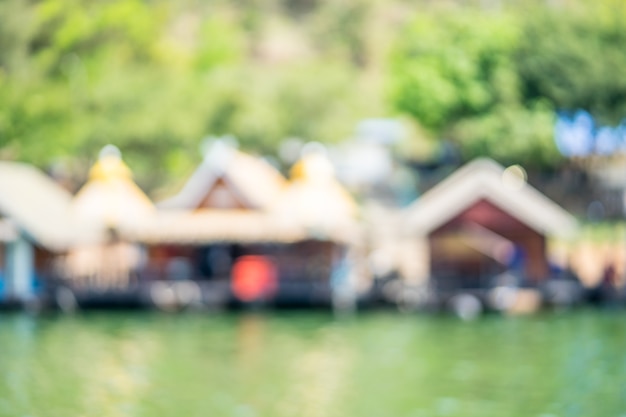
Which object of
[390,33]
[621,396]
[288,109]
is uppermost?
[390,33]

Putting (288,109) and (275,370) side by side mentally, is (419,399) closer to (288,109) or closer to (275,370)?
(275,370)

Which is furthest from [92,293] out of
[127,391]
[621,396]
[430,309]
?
[621,396]

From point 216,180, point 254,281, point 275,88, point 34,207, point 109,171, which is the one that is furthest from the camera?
point 275,88

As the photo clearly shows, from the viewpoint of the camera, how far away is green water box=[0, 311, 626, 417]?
20844 mm

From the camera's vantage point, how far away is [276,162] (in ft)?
214

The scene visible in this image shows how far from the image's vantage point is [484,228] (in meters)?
43.8

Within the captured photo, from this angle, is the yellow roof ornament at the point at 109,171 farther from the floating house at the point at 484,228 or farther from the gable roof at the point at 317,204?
the floating house at the point at 484,228

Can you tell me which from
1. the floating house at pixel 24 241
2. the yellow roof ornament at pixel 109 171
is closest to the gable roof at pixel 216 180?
the yellow roof ornament at pixel 109 171

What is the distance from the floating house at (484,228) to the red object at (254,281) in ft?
14.5

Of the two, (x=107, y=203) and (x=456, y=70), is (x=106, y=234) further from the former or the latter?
(x=456, y=70)

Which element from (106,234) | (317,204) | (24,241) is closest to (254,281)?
(317,204)

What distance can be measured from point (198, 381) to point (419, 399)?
3.91m

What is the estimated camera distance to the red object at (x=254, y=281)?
4181cm

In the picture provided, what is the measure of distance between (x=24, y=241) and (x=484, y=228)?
13827 millimetres
